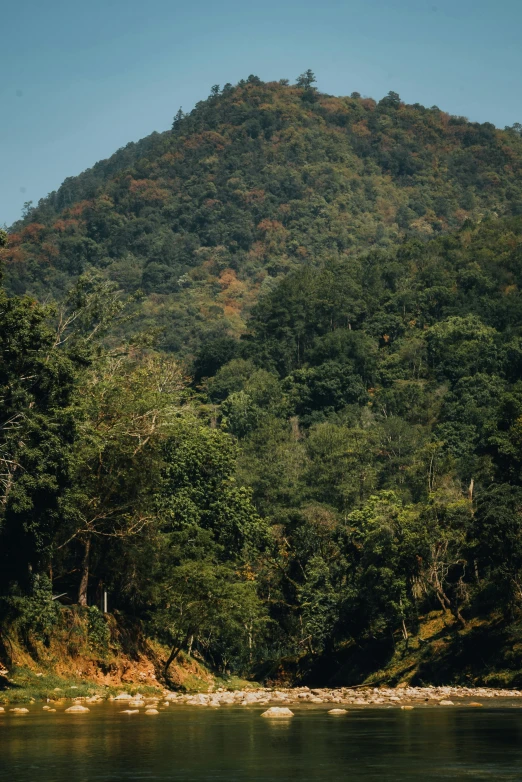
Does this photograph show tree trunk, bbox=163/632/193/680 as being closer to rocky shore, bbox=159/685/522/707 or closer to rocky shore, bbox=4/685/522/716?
rocky shore, bbox=4/685/522/716

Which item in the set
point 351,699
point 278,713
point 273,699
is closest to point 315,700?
point 351,699

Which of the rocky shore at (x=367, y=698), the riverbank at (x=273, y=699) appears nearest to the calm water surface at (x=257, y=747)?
the riverbank at (x=273, y=699)

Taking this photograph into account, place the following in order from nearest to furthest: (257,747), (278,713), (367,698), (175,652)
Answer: (257,747)
(278,713)
(367,698)
(175,652)

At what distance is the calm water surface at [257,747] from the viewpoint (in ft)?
60.3

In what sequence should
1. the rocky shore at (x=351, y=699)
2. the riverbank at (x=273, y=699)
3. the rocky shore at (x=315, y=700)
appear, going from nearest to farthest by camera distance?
the rocky shore at (x=315, y=700) < the riverbank at (x=273, y=699) < the rocky shore at (x=351, y=699)

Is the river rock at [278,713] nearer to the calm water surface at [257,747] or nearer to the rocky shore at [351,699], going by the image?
the calm water surface at [257,747]

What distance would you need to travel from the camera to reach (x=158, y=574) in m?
46.8

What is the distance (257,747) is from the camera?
72.9ft

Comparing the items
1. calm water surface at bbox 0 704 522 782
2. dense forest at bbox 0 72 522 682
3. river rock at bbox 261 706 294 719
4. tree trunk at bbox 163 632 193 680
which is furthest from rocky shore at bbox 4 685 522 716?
dense forest at bbox 0 72 522 682

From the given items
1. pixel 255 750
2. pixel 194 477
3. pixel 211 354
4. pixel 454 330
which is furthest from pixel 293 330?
pixel 255 750

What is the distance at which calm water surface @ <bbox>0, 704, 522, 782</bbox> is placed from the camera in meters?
18.4

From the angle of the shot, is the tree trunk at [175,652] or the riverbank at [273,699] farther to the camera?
the tree trunk at [175,652]

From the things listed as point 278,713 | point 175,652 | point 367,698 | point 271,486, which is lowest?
point 367,698

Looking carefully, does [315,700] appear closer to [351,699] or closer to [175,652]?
[351,699]
